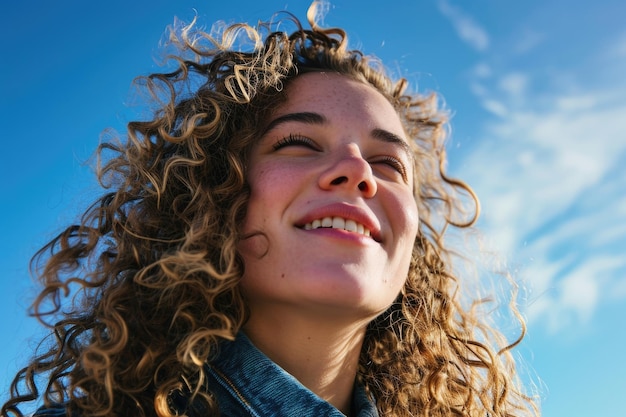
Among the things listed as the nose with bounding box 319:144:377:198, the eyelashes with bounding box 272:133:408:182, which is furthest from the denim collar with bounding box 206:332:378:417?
the eyelashes with bounding box 272:133:408:182

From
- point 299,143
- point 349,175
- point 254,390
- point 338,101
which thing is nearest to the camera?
point 254,390

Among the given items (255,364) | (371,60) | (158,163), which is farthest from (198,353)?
(371,60)

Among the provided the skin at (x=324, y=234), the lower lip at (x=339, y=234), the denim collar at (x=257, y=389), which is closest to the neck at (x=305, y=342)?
the skin at (x=324, y=234)

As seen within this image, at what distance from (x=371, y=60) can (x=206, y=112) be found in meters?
1.11

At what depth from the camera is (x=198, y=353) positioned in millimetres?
2492

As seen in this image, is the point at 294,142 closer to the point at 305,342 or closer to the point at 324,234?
the point at 324,234

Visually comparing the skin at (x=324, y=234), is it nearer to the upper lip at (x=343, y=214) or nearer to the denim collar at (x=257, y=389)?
the upper lip at (x=343, y=214)

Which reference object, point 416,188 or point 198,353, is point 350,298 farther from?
point 416,188

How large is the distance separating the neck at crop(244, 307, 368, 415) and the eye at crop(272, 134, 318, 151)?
28.5 inches

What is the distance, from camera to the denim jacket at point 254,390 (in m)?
2.49

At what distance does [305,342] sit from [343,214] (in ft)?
1.86

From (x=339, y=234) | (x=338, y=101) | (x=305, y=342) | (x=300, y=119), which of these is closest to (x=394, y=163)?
(x=338, y=101)

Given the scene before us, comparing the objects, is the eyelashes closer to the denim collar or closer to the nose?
the nose

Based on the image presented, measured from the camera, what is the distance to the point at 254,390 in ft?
8.24
